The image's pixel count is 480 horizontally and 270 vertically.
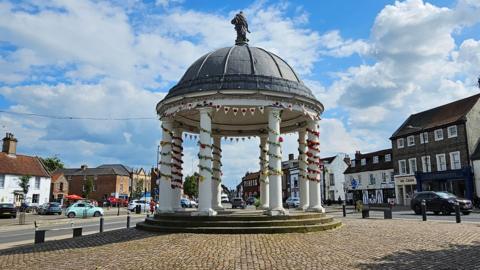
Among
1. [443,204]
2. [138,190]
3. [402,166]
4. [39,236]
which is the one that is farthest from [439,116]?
[138,190]

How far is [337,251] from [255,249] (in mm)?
2167

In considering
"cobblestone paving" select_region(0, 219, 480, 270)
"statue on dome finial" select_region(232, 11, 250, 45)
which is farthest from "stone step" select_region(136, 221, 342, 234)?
"statue on dome finial" select_region(232, 11, 250, 45)

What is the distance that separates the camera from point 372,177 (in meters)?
56.3

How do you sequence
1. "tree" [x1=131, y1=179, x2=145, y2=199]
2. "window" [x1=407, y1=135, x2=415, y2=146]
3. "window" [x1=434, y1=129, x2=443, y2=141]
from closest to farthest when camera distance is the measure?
"window" [x1=434, y1=129, x2=443, y2=141] < "window" [x1=407, y1=135, x2=415, y2=146] < "tree" [x1=131, y1=179, x2=145, y2=199]

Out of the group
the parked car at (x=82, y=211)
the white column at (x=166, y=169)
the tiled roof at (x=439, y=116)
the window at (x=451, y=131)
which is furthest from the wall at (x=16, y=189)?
the window at (x=451, y=131)

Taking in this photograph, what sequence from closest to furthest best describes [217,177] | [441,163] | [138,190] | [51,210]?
[217,177] → [441,163] → [51,210] → [138,190]

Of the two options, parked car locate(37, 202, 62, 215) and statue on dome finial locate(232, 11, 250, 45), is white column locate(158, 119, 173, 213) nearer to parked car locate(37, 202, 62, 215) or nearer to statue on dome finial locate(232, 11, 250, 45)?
statue on dome finial locate(232, 11, 250, 45)

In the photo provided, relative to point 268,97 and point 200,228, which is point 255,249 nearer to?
point 200,228

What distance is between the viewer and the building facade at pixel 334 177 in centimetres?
→ 6806

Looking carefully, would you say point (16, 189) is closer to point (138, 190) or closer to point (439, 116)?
point (138, 190)

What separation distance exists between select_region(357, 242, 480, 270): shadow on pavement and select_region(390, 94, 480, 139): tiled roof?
1348 inches

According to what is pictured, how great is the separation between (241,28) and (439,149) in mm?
32625

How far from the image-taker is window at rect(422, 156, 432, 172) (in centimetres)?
4369

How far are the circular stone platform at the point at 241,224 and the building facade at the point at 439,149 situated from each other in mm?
31486
